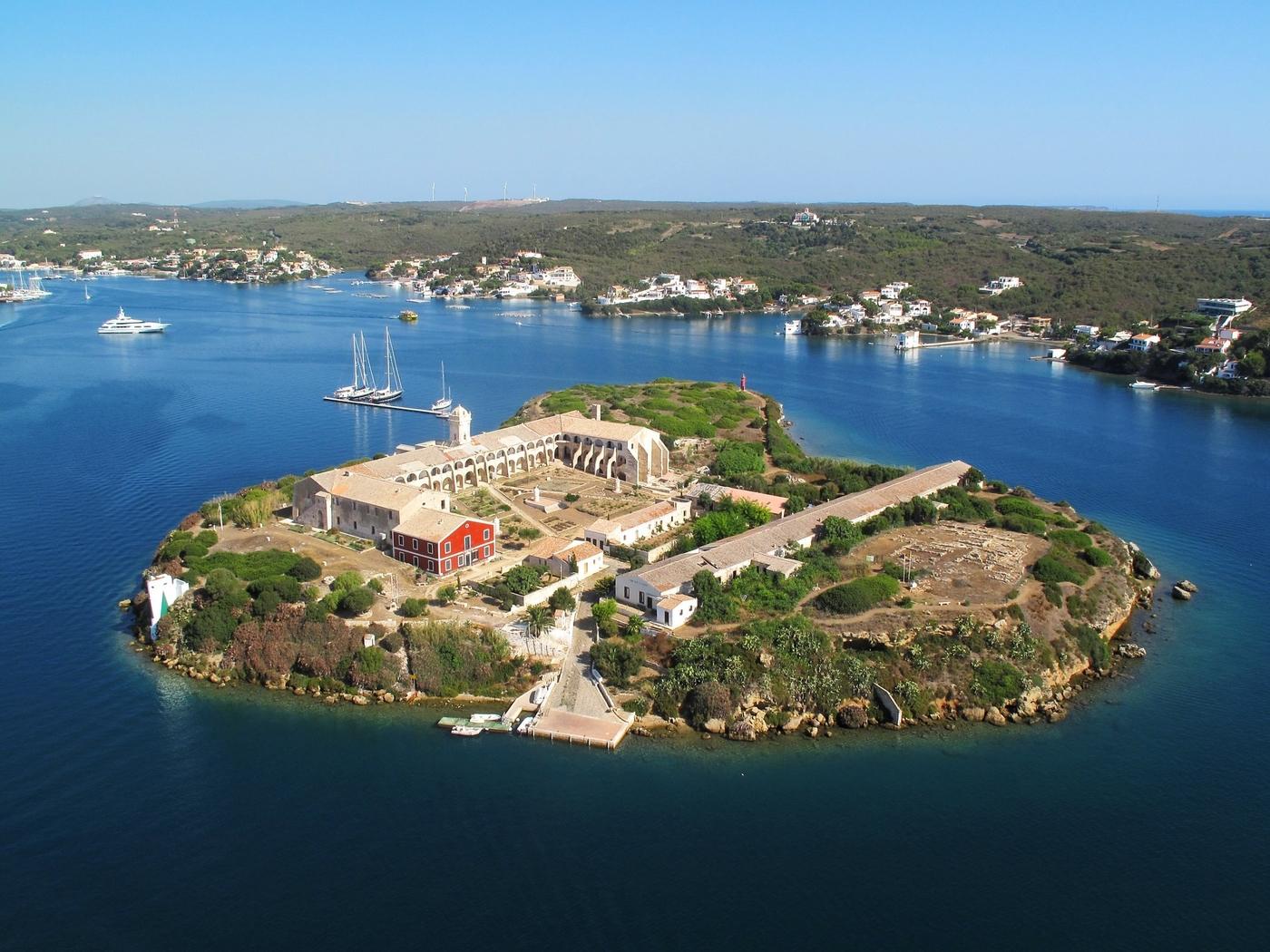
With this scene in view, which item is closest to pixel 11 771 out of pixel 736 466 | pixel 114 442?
pixel 736 466

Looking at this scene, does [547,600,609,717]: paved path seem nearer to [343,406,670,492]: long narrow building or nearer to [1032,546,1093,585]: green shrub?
[343,406,670,492]: long narrow building

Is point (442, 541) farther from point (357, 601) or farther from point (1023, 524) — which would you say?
point (1023, 524)

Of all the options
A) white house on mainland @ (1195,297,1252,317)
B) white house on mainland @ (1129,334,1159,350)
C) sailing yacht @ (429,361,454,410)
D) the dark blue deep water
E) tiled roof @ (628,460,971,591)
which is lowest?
the dark blue deep water

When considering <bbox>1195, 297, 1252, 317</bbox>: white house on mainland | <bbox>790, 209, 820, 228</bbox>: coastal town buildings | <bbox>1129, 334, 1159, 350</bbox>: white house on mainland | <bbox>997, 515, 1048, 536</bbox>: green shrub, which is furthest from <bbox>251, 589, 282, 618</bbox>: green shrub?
<bbox>790, 209, 820, 228</bbox>: coastal town buildings

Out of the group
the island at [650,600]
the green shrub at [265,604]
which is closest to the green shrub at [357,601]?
the island at [650,600]

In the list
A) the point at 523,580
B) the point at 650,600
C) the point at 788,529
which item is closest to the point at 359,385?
the point at 523,580

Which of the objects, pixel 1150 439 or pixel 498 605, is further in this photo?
pixel 1150 439

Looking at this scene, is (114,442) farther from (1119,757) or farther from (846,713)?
(1119,757)
